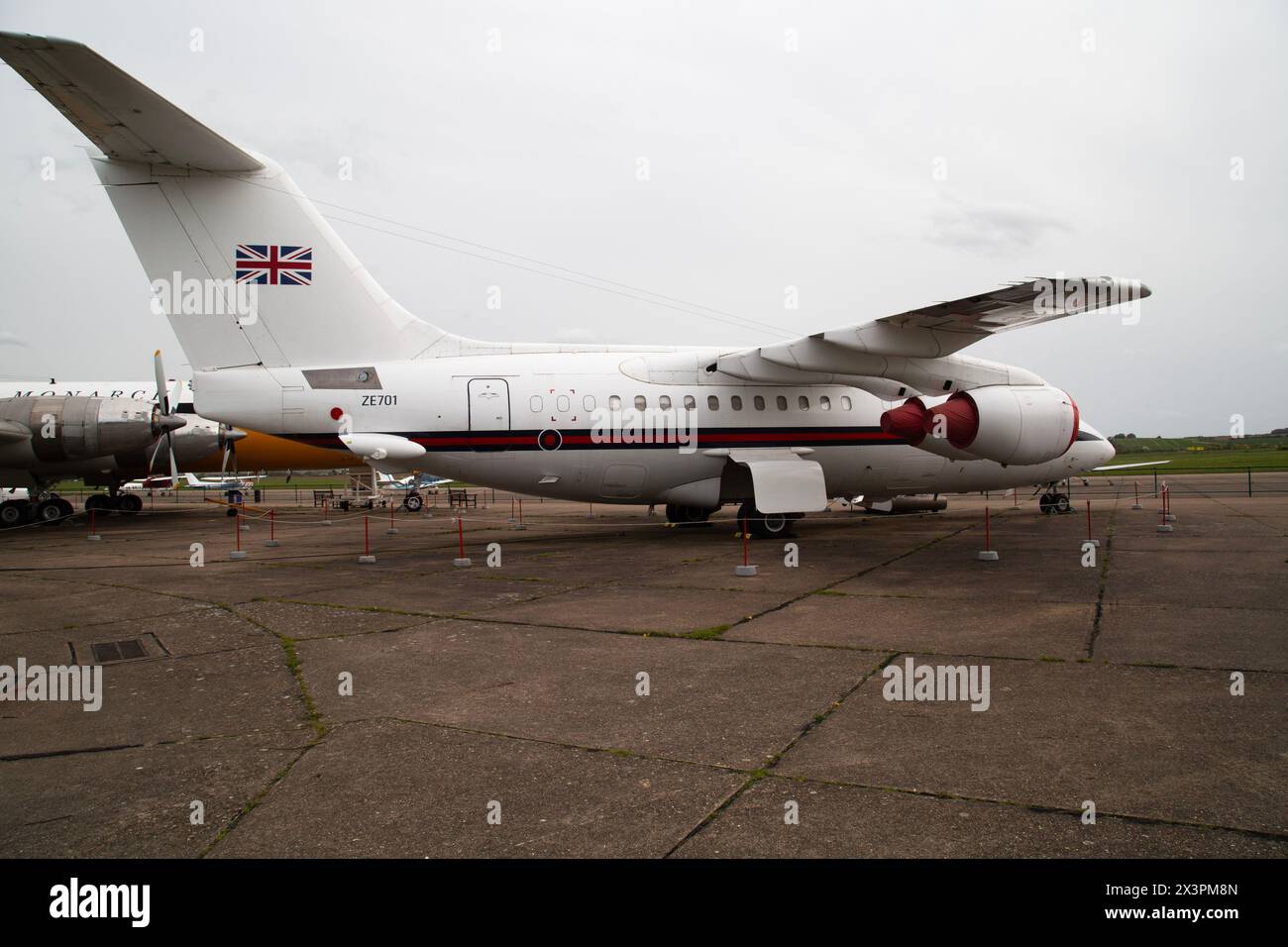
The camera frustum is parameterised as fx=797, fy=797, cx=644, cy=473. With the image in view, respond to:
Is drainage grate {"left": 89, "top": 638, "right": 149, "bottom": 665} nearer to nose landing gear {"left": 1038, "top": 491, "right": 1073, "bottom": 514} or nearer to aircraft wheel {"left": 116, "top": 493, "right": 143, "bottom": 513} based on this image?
nose landing gear {"left": 1038, "top": 491, "right": 1073, "bottom": 514}

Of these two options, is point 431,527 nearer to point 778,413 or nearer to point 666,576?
point 778,413

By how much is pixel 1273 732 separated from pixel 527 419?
11162 millimetres

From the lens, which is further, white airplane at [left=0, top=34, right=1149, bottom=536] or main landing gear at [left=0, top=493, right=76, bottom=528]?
main landing gear at [left=0, top=493, right=76, bottom=528]

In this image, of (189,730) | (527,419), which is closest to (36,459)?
(527,419)

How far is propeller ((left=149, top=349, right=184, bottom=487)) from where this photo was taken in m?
19.5

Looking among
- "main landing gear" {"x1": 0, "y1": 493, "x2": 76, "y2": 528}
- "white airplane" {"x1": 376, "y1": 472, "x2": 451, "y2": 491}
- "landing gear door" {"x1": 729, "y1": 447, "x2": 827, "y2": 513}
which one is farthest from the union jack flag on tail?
"white airplane" {"x1": 376, "y1": 472, "x2": 451, "y2": 491}

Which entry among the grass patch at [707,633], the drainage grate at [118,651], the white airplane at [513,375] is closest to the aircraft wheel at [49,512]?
the white airplane at [513,375]

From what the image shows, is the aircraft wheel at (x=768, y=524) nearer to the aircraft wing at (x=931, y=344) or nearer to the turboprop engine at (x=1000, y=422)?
the aircraft wing at (x=931, y=344)

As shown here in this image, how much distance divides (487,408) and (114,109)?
6.57 metres

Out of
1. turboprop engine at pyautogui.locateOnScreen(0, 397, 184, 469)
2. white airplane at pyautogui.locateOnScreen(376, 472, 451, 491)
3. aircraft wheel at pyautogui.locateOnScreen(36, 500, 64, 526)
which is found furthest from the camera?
white airplane at pyautogui.locateOnScreen(376, 472, 451, 491)

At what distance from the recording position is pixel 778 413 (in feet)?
51.1

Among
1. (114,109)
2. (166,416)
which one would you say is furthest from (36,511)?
(114,109)

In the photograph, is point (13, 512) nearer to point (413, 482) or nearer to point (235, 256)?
point (413, 482)

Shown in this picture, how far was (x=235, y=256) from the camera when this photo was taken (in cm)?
1267
